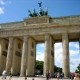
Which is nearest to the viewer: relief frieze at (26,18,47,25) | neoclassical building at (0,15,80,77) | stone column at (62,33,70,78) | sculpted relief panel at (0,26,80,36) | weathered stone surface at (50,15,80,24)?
stone column at (62,33,70,78)

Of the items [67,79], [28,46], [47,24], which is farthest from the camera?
[28,46]

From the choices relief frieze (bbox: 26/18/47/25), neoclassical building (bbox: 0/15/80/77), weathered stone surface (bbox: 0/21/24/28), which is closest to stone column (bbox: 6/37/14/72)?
neoclassical building (bbox: 0/15/80/77)

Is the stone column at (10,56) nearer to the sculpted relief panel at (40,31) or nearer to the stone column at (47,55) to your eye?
the sculpted relief panel at (40,31)

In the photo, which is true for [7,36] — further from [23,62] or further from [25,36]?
[23,62]

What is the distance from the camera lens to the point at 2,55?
121ft

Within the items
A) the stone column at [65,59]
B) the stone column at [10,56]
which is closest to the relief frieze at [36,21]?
the stone column at [10,56]

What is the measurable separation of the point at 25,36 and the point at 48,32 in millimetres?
6143

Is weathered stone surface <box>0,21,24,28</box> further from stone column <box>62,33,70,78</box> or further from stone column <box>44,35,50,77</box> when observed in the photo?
stone column <box>62,33,70,78</box>

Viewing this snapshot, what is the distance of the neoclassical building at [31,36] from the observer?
100 feet

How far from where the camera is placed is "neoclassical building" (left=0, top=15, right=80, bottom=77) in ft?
100

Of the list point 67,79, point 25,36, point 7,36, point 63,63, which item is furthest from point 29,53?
point 67,79

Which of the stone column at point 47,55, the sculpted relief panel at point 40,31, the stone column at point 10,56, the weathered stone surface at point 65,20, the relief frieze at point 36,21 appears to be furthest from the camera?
the relief frieze at point 36,21

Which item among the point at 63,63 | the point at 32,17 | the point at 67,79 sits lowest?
the point at 67,79

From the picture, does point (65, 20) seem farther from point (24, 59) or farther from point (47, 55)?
point (24, 59)
